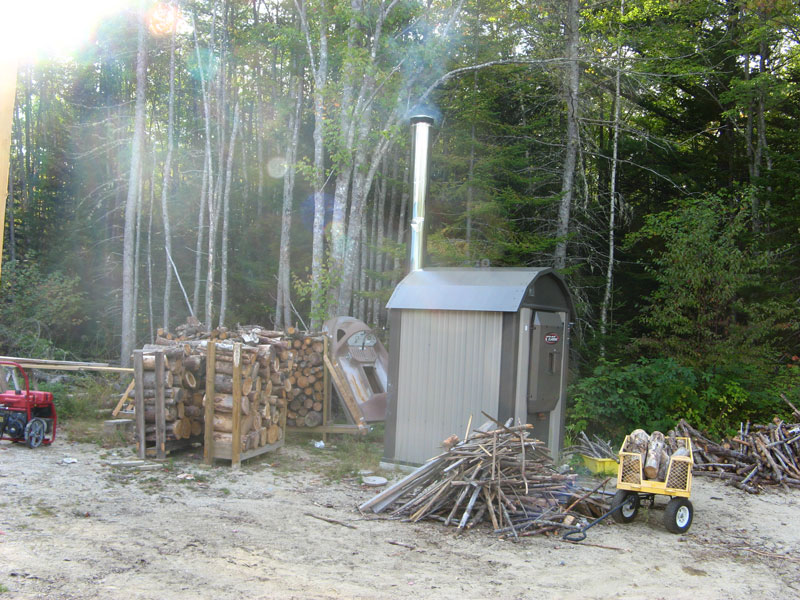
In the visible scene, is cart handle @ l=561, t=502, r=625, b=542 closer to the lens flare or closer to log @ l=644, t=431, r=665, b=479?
log @ l=644, t=431, r=665, b=479

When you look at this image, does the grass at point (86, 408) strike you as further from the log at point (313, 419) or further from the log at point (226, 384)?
the log at point (313, 419)

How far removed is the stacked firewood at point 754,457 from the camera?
8203mm

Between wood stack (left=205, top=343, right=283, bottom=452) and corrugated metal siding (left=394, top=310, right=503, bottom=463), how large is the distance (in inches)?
67.3

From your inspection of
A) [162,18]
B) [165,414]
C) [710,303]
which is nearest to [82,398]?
[165,414]

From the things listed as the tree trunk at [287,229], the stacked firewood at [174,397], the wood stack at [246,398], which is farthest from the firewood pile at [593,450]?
the tree trunk at [287,229]

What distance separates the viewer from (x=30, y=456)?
7902 millimetres

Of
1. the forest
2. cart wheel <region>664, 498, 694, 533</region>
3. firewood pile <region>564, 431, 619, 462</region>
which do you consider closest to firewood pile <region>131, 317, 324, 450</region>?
the forest

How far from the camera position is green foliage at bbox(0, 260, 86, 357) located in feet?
47.3

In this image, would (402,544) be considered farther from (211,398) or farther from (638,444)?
(211,398)

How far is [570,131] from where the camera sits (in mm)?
14148

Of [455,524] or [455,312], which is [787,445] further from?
[455,524]

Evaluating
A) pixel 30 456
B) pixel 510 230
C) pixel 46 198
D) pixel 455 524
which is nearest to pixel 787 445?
pixel 455 524

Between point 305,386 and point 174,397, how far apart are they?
218 centimetres

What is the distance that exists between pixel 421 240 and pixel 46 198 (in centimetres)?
1632
